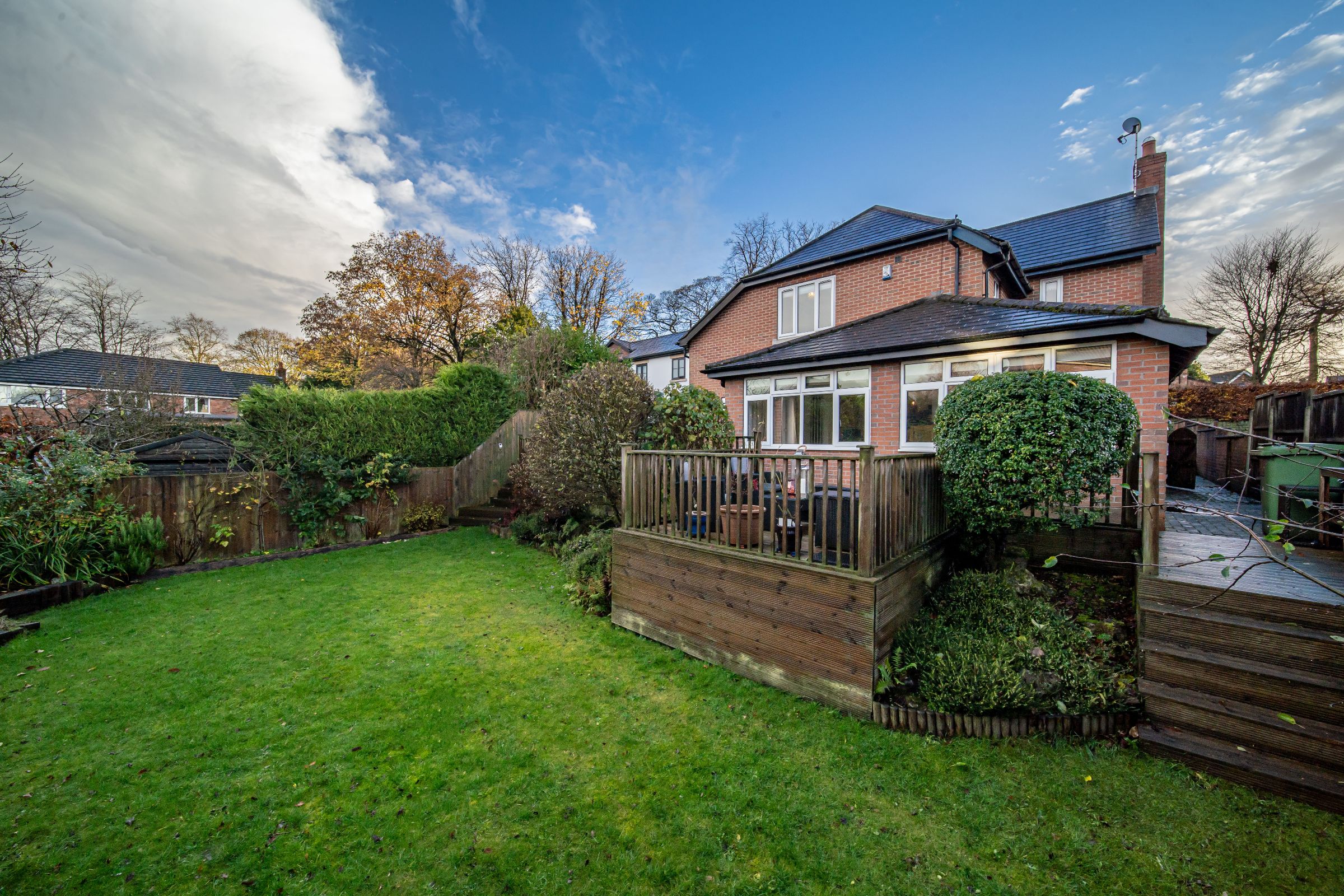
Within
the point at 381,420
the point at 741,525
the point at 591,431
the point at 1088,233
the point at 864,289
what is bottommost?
the point at 741,525

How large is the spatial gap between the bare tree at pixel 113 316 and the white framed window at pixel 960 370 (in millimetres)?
20901

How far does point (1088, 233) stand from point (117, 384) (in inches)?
1071

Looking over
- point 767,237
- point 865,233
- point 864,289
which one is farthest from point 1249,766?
point 767,237

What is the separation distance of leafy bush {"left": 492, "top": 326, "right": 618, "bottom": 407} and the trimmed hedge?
1.49 ft

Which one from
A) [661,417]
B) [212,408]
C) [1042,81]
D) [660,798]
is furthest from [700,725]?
[212,408]

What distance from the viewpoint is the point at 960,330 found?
7.75 meters

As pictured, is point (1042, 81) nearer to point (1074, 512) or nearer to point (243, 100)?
point (1074, 512)

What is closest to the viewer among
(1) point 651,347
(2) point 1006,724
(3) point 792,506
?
(2) point 1006,724

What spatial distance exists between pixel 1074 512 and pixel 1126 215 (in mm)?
14957

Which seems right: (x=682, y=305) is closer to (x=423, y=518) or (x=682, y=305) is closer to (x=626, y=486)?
(x=423, y=518)

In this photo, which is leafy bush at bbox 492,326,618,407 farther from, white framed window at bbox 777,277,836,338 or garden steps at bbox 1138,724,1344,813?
garden steps at bbox 1138,724,1344,813

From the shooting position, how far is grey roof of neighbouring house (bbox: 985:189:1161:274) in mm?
12461

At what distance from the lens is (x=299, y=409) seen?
9602mm

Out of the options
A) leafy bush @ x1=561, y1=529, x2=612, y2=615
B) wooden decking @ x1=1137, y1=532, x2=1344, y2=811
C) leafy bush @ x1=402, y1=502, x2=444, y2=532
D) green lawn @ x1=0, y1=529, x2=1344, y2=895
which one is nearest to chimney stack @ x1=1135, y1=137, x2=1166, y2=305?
wooden decking @ x1=1137, y1=532, x2=1344, y2=811
